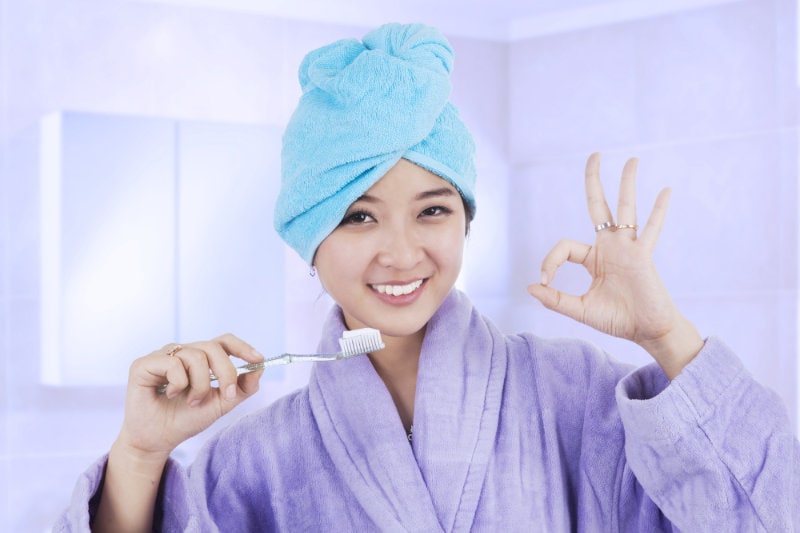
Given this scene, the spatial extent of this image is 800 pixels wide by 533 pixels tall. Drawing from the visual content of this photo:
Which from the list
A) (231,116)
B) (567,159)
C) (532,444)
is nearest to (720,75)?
(567,159)

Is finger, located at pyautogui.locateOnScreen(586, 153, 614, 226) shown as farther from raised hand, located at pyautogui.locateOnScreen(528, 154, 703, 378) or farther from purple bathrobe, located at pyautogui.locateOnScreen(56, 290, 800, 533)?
purple bathrobe, located at pyautogui.locateOnScreen(56, 290, 800, 533)

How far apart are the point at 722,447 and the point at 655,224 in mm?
245

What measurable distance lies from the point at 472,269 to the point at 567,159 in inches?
16.6

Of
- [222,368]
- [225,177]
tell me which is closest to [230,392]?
[222,368]

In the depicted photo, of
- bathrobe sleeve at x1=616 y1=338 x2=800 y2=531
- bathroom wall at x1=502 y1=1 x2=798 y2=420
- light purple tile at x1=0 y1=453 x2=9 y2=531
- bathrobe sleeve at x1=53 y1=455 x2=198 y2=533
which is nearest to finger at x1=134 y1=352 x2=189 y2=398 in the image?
bathrobe sleeve at x1=53 y1=455 x2=198 y2=533

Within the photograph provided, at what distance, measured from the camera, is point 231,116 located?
7.50 ft

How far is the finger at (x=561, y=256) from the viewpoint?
3.20ft

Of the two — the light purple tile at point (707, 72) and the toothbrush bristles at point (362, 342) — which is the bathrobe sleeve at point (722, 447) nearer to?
the toothbrush bristles at point (362, 342)

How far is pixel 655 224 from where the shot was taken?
0.96m

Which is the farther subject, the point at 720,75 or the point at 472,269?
the point at 472,269

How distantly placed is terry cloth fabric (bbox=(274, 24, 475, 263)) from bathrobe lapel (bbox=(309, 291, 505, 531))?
0.60 ft

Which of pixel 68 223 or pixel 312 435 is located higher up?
pixel 68 223

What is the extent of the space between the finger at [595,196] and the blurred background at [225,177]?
128 cm

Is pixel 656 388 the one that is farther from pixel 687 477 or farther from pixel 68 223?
pixel 68 223
